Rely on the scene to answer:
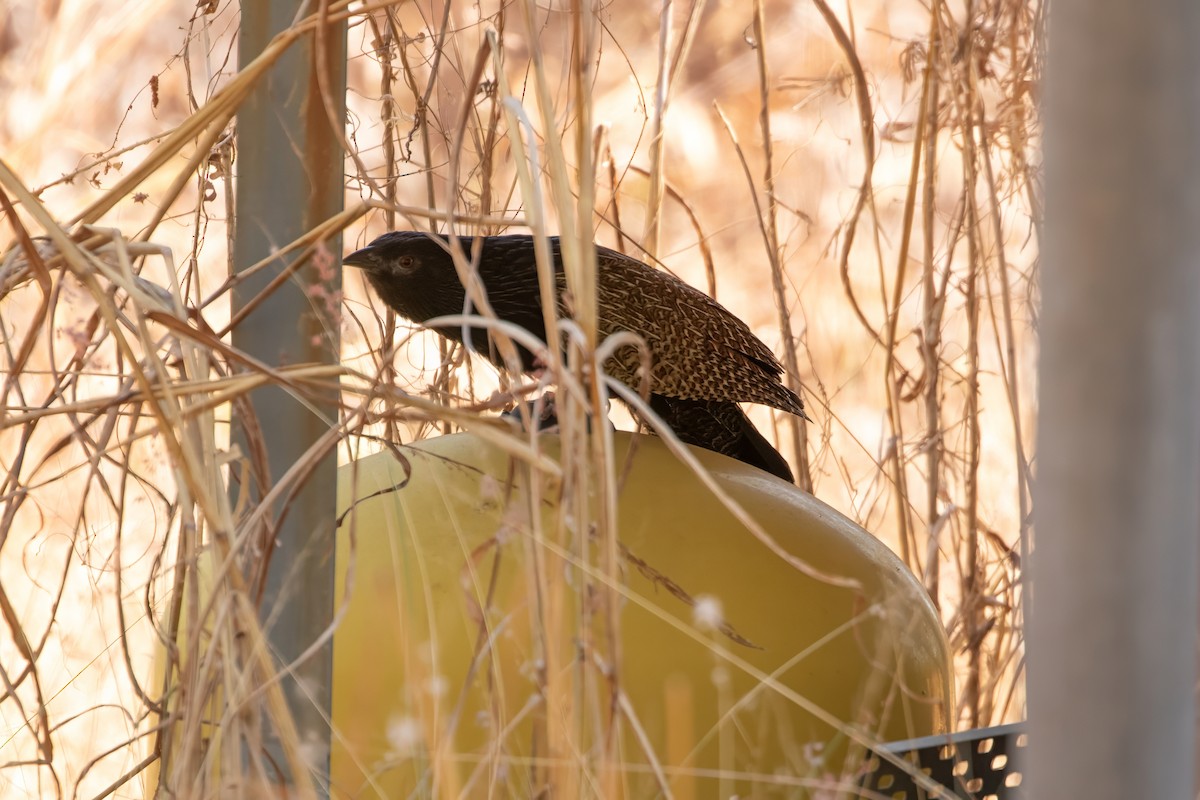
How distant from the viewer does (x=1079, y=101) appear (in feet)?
1.33

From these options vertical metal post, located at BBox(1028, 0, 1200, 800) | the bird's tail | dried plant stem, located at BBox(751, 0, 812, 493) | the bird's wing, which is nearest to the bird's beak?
the bird's wing

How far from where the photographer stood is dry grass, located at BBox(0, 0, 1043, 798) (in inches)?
28.1

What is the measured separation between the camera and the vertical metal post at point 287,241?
2.83ft

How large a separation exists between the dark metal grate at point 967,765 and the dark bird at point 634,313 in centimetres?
57

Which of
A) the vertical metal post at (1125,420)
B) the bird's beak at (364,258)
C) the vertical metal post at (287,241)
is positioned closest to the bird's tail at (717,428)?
the bird's beak at (364,258)

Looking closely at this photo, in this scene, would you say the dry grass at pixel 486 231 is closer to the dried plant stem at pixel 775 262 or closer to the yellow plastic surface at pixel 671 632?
the dried plant stem at pixel 775 262

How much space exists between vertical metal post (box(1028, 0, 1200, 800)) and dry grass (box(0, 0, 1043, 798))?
9.3 inches

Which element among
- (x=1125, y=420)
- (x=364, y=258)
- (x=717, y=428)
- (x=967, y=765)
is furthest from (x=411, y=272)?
(x=1125, y=420)

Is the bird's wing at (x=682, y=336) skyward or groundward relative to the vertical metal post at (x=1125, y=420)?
skyward

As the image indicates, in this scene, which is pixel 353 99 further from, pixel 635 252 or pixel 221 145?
pixel 221 145

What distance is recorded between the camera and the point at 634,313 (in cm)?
157

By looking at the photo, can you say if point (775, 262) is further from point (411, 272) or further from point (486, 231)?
point (411, 272)

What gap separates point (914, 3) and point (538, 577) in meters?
3.62

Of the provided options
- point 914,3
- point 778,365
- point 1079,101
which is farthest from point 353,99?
point 1079,101
